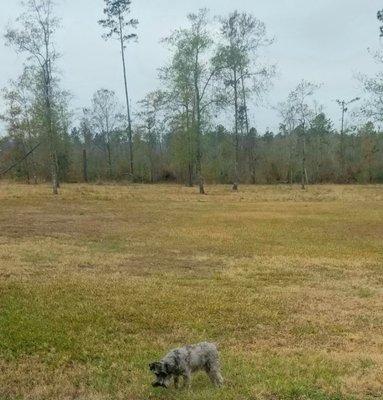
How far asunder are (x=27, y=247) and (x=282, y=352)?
9.80 m

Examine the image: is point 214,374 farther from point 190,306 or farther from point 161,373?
point 190,306

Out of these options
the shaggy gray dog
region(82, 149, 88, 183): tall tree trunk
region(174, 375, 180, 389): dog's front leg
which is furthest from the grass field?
region(82, 149, 88, 183): tall tree trunk

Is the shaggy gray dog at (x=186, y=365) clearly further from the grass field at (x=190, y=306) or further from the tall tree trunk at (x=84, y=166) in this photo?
the tall tree trunk at (x=84, y=166)

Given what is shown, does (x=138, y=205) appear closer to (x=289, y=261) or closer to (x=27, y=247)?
(x=27, y=247)

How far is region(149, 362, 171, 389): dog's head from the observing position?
206 inches

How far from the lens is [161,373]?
525cm

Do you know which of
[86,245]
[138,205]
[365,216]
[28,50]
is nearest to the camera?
[86,245]

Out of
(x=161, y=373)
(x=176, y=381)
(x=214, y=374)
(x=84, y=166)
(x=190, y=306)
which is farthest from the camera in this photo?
(x=84, y=166)

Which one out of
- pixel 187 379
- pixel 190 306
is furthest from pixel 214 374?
pixel 190 306

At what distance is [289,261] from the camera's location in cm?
1448

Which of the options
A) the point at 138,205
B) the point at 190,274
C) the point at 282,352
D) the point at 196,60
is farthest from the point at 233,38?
the point at 282,352

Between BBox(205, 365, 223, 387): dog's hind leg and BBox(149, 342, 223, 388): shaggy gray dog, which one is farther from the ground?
BBox(149, 342, 223, 388): shaggy gray dog

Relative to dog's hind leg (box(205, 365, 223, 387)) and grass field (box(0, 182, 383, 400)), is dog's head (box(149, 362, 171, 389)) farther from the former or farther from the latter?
dog's hind leg (box(205, 365, 223, 387))

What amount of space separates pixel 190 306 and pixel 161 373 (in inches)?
172
